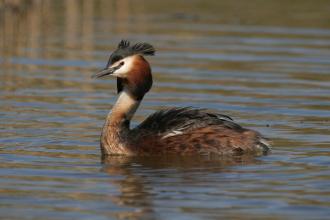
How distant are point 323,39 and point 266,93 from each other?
6.64m

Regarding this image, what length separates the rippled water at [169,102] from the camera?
8.94 m

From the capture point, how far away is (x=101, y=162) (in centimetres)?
1080

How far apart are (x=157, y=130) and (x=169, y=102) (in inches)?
137

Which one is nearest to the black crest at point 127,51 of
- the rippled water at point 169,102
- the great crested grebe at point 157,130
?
the great crested grebe at point 157,130

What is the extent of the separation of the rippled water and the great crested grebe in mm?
210

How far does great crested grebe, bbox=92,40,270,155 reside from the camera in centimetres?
1109

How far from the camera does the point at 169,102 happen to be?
14609mm

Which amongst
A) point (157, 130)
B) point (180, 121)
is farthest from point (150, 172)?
point (180, 121)

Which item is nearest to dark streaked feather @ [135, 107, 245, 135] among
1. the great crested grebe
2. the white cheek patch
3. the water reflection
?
the great crested grebe

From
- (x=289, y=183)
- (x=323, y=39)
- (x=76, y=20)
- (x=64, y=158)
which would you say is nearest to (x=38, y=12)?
(x=76, y=20)

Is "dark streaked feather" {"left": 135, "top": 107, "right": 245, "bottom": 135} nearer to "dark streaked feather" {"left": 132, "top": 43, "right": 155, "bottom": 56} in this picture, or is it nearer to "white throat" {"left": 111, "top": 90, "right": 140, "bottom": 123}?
"white throat" {"left": 111, "top": 90, "right": 140, "bottom": 123}

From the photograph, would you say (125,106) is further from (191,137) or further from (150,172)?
(150,172)

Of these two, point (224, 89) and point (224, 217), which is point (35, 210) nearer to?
point (224, 217)

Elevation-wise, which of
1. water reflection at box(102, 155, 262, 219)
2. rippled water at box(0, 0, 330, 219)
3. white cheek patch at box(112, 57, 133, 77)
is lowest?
water reflection at box(102, 155, 262, 219)
